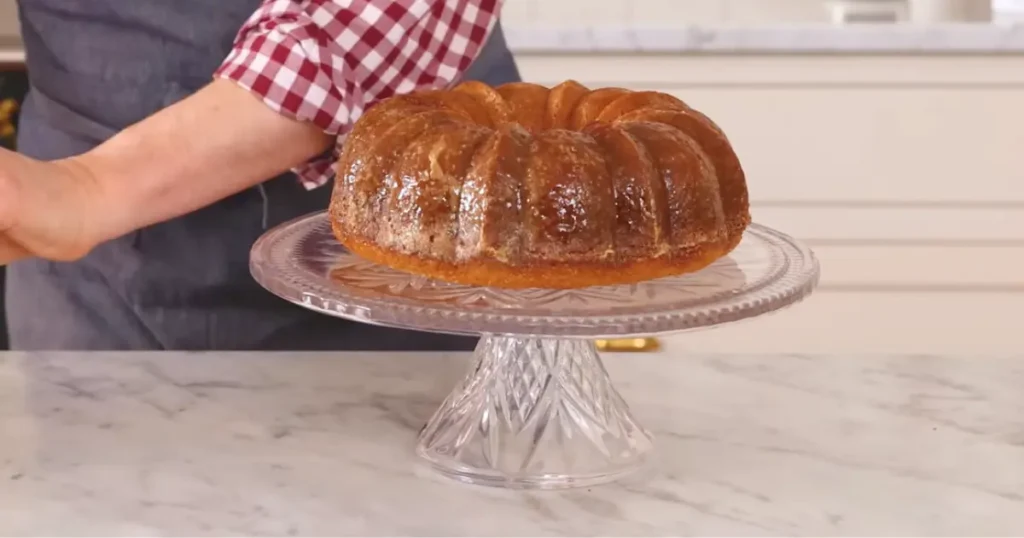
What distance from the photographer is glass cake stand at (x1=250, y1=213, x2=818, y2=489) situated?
588mm

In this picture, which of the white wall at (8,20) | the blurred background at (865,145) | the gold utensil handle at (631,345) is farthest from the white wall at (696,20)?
the gold utensil handle at (631,345)

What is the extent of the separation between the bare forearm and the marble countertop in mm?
113

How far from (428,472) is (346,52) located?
342mm

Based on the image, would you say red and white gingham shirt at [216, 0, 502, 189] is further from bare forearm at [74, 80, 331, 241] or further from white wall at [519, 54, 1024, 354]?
white wall at [519, 54, 1024, 354]

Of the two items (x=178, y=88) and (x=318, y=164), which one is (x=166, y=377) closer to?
(x=318, y=164)

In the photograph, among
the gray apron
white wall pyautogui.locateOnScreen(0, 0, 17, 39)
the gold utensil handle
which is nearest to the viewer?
the gray apron

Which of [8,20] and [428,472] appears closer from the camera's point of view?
[428,472]

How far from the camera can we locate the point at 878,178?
1.88m

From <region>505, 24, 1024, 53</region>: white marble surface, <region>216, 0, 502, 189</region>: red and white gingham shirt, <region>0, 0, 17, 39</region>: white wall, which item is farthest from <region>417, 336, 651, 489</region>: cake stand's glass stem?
<region>0, 0, 17, 39</region>: white wall

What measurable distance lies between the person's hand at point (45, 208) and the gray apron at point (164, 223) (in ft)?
0.96

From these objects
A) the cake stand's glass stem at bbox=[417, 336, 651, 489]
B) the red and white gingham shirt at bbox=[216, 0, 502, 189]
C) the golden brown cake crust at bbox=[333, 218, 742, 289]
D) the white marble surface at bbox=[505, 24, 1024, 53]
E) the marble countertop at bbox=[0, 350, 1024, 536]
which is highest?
the red and white gingham shirt at bbox=[216, 0, 502, 189]

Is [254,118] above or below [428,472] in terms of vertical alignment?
above

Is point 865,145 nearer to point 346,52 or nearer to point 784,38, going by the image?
point 784,38

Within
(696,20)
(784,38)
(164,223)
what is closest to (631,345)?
(164,223)
